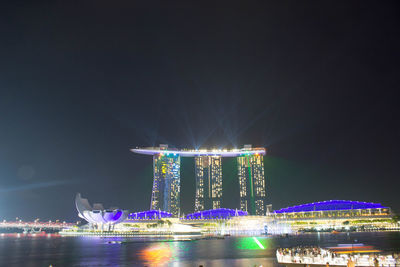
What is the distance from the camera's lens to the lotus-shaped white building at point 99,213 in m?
128

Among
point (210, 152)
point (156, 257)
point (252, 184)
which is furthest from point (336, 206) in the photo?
point (156, 257)

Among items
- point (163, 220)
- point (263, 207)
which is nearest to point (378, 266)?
point (163, 220)

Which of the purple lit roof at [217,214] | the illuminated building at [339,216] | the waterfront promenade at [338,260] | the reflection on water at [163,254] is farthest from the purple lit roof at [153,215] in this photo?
the waterfront promenade at [338,260]

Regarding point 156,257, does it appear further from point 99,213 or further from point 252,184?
point 252,184

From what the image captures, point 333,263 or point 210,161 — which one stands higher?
point 210,161

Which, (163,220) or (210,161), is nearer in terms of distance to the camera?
(163,220)

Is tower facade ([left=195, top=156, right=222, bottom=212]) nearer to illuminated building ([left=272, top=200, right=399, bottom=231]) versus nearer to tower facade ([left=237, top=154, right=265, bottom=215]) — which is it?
tower facade ([left=237, top=154, right=265, bottom=215])

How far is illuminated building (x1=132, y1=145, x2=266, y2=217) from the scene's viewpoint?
522 feet

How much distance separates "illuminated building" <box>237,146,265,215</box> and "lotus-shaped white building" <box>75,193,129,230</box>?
2275 inches

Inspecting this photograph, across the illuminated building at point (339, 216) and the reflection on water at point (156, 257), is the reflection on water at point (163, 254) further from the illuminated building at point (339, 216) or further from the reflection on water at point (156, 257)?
the illuminated building at point (339, 216)

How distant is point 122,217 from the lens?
13212cm

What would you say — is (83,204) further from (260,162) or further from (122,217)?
(260,162)

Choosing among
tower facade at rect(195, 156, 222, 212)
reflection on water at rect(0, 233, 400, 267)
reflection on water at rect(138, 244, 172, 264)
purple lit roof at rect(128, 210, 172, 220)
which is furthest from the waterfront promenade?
tower facade at rect(195, 156, 222, 212)

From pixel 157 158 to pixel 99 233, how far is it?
1768 inches
